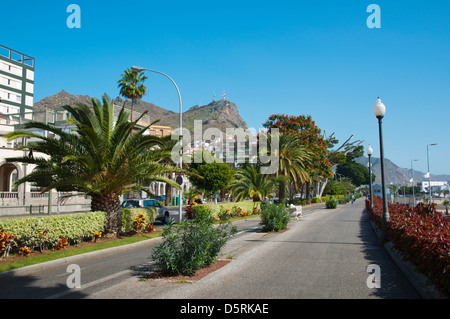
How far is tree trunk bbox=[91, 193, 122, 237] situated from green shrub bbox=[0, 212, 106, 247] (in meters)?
0.37

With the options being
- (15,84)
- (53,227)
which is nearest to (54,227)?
(53,227)

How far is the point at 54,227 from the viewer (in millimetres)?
11141

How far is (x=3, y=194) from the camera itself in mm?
34938

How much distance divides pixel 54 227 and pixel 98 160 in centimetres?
315

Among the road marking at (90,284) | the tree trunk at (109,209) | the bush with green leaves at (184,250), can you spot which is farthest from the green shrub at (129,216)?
the bush with green leaves at (184,250)

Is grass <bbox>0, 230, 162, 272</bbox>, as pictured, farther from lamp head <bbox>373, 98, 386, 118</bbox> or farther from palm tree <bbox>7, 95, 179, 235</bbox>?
lamp head <bbox>373, 98, 386, 118</bbox>

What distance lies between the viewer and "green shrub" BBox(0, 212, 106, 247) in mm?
10000

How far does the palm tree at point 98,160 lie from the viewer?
12.8 metres

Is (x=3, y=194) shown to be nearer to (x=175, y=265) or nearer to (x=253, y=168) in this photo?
(x=253, y=168)

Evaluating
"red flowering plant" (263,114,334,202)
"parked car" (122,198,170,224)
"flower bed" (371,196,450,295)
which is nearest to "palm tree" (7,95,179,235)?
"parked car" (122,198,170,224)

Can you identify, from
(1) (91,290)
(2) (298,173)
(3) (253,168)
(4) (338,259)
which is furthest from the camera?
(2) (298,173)

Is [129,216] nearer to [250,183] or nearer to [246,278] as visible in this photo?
[246,278]
